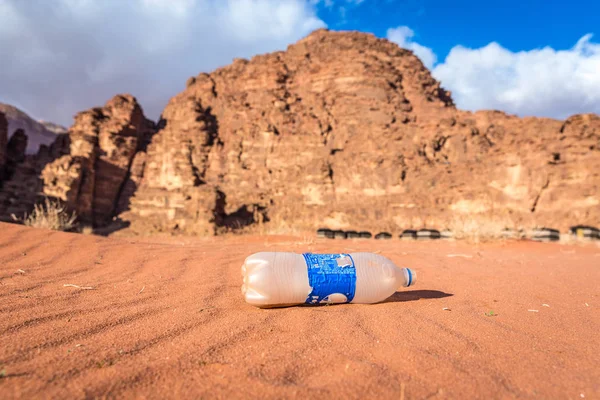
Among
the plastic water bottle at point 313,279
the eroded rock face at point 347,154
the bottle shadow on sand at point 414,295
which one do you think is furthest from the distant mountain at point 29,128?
the bottle shadow on sand at point 414,295

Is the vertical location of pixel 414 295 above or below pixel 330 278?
below

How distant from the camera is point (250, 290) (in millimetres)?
2367

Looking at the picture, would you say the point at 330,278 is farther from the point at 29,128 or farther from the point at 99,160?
the point at 29,128

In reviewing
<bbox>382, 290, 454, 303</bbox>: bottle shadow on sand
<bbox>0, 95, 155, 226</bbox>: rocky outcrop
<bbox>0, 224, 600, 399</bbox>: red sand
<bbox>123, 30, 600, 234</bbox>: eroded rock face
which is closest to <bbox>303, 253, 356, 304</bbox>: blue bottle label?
<bbox>0, 224, 600, 399</bbox>: red sand

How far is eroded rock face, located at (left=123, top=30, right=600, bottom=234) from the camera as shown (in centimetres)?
1521

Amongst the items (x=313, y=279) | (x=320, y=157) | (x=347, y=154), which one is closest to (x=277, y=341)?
(x=313, y=279)

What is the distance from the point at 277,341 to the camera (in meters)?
1.80

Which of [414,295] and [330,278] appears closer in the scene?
[330,278]

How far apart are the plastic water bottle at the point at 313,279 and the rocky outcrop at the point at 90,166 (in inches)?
955

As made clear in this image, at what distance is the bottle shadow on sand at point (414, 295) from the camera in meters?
2.82

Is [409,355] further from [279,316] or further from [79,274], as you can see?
[79,274]

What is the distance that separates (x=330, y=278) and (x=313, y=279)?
135 millimetres

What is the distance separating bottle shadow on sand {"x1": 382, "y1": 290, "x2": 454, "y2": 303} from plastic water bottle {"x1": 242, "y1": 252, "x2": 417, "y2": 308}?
0.74ft

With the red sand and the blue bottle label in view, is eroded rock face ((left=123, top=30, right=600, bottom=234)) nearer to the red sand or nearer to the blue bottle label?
the red sand
